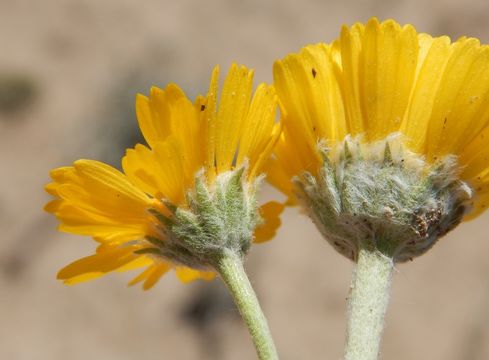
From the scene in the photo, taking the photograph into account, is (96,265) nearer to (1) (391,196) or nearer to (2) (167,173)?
(2) (167,173)

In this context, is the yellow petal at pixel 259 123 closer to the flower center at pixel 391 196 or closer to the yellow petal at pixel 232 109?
the yellow petal at pixel 232 109

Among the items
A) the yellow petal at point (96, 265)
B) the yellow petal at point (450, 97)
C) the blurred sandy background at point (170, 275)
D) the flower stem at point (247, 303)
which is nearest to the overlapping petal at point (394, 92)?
the yellow petal at point (450, 97)

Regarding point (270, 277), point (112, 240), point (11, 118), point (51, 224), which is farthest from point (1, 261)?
point (112, 240)

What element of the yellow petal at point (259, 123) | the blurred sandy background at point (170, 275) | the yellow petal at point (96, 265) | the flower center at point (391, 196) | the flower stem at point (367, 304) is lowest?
the blurred sandy background at point (170, 275)

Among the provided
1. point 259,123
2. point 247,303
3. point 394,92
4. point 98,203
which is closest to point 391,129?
point 394,92

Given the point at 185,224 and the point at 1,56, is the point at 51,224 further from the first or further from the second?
the point at 185,224
